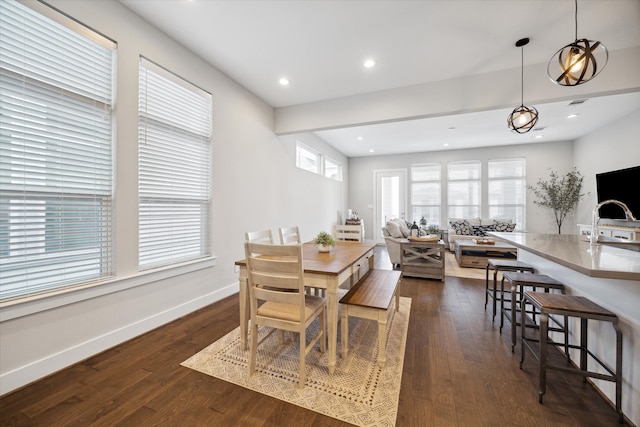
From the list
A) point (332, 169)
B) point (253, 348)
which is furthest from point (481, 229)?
point (253, 348)

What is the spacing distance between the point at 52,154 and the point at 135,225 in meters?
0.77

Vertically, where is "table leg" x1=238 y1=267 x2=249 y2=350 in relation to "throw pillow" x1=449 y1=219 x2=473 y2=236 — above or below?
below

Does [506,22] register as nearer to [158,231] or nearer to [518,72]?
[518,72]

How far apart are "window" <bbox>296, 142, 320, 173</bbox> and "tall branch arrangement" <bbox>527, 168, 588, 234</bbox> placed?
594 cm

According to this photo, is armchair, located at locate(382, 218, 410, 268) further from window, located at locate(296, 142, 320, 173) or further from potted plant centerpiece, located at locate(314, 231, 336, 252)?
potted plant centerpiece, located at locate(314, 231, 336, 252)

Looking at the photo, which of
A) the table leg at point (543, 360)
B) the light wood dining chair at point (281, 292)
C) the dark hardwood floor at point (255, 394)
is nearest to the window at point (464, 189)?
the dark hardwood floor at point (255, 394)

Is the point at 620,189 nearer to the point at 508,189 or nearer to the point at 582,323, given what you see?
the point at 508,189

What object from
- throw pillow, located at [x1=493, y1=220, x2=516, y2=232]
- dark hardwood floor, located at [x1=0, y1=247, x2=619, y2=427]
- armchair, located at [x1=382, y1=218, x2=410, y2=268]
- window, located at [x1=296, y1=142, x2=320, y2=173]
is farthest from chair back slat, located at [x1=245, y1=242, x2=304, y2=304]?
throw pillow, located at [x1=493, y1=220, x2=516, y2=232]

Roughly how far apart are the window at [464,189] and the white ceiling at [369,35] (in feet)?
11.8

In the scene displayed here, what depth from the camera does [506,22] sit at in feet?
7.86

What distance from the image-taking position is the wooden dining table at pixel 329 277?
1.76 m

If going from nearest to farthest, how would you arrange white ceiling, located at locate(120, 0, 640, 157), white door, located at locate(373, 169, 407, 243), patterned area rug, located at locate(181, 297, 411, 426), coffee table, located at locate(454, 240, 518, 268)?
1. patterned area rug, located at locate(181, 297, 411, 426)
2. white ceiling, located at locate(120, 0, 640, 157)
3. coffee table, located at locate(454, 240, 518, 268)
4. white door, located at locate(373, 169, 407, 243)

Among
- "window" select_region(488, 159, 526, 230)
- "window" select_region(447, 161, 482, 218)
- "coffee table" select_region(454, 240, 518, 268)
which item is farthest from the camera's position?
"window" select_region(447, 161, 482, 218)

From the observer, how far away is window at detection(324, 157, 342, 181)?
6938 millimetres
